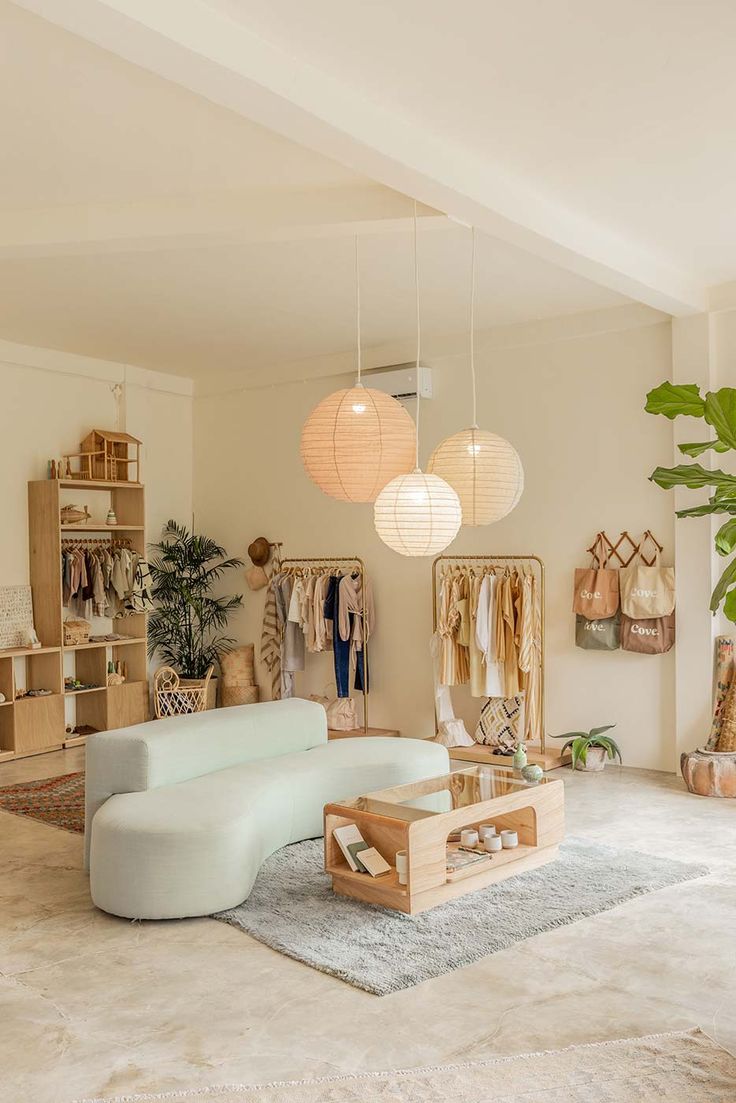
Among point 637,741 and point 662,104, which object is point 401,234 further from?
point 637,741

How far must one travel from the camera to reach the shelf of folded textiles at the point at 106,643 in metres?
7.63

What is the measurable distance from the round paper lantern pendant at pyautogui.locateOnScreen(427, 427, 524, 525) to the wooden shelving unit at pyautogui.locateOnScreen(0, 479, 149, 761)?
154 inches

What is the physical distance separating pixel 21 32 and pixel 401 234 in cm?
228

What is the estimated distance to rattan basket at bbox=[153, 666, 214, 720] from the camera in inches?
316

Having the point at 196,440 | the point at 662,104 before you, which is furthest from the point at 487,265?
the point at 196,440

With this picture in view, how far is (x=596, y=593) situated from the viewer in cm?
655

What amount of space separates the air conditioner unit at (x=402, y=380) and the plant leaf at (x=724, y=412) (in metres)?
3.84

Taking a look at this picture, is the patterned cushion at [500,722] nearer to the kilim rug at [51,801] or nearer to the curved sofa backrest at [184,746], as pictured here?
the curved sofa backrest at [184,746]

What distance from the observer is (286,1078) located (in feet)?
9.00

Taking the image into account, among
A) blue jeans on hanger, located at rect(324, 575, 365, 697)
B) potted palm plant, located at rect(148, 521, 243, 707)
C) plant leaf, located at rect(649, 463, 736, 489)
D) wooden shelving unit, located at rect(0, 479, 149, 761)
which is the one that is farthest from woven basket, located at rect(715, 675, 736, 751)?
wooden shelving unit, located at rect(0, 479, 149, 761)

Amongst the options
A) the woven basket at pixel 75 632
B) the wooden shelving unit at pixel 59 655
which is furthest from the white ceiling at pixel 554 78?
the woven basket at pixel 75 632

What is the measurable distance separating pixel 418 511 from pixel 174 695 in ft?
14.5

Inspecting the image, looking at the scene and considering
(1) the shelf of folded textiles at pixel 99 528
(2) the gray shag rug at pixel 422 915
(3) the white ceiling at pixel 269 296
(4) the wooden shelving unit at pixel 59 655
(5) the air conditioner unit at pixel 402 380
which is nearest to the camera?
(2) the gray shag rug at pixel 422 915

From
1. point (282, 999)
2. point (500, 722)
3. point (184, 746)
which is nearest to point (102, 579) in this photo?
point (500, 722)
